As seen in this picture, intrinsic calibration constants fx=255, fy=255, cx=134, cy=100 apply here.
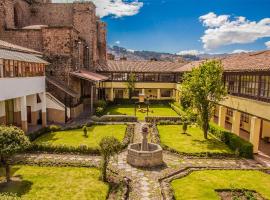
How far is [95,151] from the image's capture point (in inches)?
823

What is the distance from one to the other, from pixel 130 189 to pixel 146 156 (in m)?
3.74

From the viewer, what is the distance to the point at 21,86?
77.4 ft

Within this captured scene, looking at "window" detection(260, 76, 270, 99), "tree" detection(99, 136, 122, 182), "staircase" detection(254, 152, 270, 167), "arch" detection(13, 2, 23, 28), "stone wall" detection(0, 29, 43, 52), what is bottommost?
"staircase" detection(254, 152, 270, 167)

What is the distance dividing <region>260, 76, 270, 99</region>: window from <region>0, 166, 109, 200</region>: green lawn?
1401cm

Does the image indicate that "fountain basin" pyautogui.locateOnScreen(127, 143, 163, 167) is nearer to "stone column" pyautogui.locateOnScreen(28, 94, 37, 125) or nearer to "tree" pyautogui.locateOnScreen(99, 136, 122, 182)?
"tree" pyautogui.locateOnScreen(99, 136, 122, 182)

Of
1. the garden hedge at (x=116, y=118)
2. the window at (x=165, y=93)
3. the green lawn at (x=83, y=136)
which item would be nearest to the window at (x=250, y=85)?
the green lawn at (x=83, y=136)

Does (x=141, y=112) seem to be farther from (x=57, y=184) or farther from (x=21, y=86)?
(x=57, y=184)

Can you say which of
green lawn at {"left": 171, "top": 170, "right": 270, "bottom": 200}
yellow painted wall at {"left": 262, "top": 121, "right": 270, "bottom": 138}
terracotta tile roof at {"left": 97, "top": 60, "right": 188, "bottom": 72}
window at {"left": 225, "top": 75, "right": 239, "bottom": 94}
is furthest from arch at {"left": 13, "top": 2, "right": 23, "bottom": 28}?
yellow painted wall at {"left": 262, "top": 121, "right": 270, "bottom": 138}

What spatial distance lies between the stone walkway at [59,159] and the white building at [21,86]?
506cm

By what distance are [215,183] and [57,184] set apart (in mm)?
9528

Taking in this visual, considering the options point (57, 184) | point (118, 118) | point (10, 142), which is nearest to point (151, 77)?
point (118, 118)

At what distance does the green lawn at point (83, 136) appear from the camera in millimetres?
23266

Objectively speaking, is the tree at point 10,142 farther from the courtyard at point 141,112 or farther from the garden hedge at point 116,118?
the courtyard at point 141,112

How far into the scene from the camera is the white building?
21156 millimetres
